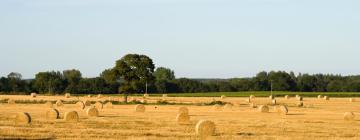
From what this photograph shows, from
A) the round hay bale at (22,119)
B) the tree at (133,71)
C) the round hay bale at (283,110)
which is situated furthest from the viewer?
the tree at (133,71)

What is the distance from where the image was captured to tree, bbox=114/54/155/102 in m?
81.1

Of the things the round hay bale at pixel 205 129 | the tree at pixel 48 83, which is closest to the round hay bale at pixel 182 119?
the round hay bale at pixel 205 129

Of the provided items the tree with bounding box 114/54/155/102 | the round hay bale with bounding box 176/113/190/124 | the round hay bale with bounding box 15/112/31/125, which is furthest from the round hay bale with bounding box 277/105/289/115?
the tree with bounding box 114/54/155/102

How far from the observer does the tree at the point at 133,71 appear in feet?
266

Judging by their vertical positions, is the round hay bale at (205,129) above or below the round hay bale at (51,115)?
below

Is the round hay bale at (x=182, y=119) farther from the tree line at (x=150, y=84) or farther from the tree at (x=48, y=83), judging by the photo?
the tree at (x=48, y=83)

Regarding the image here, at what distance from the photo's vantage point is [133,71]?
81812mm

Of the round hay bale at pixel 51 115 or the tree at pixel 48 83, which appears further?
the tree at pixel 48 83

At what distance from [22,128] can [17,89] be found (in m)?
96.7

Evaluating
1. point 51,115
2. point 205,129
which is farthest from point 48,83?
point 205,129

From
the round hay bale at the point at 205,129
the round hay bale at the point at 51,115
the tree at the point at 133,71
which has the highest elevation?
the tree at the point at 133,71

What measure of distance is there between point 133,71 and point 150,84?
16971mm

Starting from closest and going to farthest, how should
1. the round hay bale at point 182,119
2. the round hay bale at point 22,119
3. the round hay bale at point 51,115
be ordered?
the round hay bale at point 22,119 → the round hay bale at point 182,119 → the round hay bale at point 51,115

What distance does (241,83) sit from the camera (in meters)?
148
